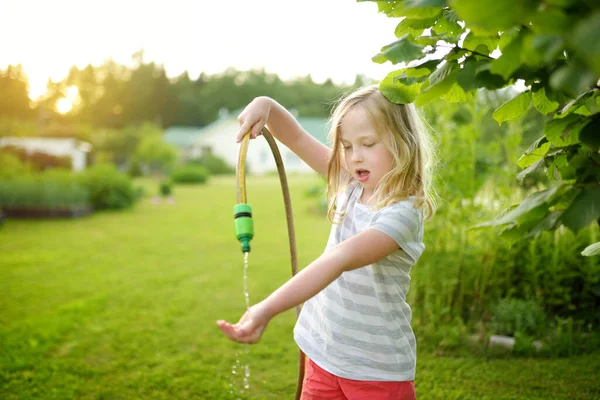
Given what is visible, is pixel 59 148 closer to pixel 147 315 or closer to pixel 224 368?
pixel 147 315

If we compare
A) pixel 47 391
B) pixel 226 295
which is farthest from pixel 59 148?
pixel 47 391

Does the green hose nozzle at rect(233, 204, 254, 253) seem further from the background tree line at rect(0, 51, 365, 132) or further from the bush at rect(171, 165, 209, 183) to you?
the background tree line at rect(0, 51, 365, 132)

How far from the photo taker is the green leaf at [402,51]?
1.23 meters

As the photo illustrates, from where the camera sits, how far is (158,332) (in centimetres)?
470

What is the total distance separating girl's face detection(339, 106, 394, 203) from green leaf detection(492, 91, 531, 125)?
477mm

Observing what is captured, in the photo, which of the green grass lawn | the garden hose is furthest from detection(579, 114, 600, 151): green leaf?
the green grass lawn

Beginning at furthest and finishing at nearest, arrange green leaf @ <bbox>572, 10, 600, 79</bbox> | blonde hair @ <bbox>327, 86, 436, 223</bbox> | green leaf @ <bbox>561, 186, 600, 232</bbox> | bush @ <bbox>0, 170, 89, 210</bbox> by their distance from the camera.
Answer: bush @ <bbox>0, 170, 89, 210</bbox>, blonde hair @ <bbox>327, 86, 436, 223</bbox>, green leaf @ <bbox>561, 186, 600, 232</bbox>, green leaf @ <bbox>572, 10, 600, 79</bbox>

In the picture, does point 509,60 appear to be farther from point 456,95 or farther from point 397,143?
point 397,143

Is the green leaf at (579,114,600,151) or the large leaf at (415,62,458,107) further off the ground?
the large leaf at (415,62,458,107)

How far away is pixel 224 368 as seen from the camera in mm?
3916

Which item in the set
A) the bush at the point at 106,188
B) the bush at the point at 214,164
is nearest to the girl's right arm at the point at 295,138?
the bush at the point at 106,188

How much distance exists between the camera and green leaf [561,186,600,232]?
1.04 meters

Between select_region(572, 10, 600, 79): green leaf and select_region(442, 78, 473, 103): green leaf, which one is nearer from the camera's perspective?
select_region(572, 10, 600, 79): green leaf

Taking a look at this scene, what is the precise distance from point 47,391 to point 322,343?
241 centimetres
